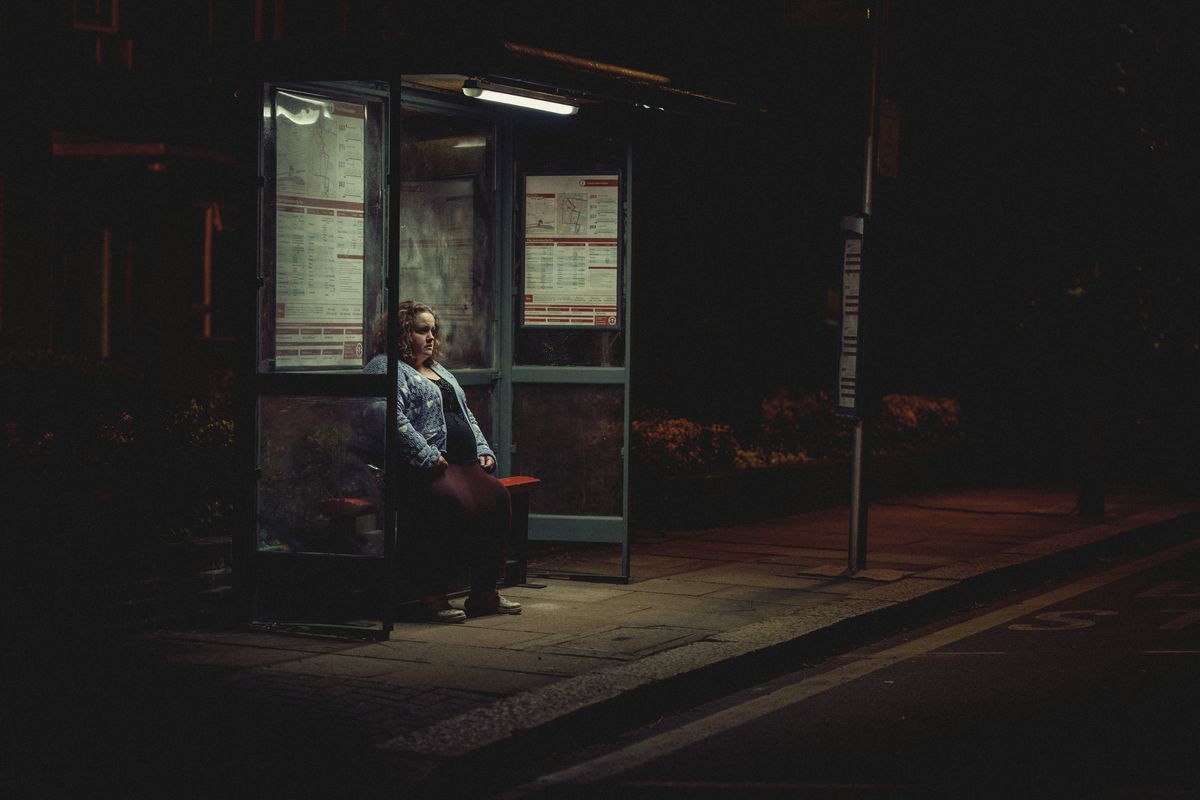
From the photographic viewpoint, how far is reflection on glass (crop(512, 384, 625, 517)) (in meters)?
10.8

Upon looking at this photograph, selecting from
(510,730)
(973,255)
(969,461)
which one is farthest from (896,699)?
(973,255)

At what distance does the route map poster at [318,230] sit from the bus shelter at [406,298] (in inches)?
0.4

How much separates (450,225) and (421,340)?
5.17 feet

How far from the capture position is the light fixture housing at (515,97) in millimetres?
9281

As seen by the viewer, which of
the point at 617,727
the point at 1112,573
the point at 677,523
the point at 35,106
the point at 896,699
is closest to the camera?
the point at 617,727

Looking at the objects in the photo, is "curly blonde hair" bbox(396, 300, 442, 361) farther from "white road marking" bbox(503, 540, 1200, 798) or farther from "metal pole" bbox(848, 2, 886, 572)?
"metal pole" bbox(848, 2, 886, 572)

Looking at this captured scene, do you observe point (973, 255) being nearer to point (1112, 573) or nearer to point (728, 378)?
point (728, 378)

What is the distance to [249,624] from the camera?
8914 millimetres

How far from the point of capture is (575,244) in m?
10.8

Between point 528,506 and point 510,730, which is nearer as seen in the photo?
point 510,730

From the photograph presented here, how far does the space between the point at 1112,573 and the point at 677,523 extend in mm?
3489

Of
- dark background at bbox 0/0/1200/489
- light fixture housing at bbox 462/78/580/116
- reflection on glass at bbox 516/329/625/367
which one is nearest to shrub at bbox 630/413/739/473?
→ dark background at bbox 0/0/1200/489

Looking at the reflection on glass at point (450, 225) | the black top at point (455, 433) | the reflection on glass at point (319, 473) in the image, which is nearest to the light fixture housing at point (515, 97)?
the reflection on glass at point (450, 225)

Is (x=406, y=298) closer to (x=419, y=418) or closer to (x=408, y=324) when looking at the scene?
(x=408, y=324)
